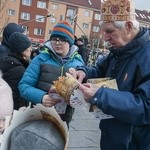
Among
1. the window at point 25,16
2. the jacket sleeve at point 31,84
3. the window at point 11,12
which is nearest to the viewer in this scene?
the jacket sleeve at point 31,84

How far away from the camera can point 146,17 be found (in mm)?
70125

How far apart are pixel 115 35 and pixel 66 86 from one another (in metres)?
0.44

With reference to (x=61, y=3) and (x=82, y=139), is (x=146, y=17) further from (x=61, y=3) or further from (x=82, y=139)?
(x=82, y=139)

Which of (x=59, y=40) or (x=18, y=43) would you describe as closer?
(x=59, y=40)

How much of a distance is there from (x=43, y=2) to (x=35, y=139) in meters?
57.9

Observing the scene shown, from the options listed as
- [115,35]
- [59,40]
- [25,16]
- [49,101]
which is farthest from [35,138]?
[25,16]

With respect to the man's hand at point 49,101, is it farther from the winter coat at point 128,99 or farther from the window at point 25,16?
the window at point 25,16

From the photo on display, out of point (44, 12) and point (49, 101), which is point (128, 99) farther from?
point (44, 12)

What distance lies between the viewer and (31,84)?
3441mm

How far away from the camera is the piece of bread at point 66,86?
2.32 m

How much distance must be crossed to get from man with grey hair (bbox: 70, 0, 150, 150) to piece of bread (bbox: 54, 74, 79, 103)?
0.08 meters

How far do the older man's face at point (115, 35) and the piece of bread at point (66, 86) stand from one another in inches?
13.8

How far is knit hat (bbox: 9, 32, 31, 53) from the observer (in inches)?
169

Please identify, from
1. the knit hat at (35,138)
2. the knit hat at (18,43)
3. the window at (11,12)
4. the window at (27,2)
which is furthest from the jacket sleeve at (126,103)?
the window at (27,2)
